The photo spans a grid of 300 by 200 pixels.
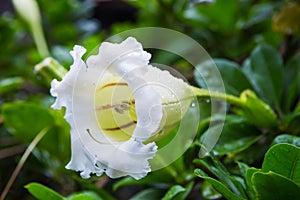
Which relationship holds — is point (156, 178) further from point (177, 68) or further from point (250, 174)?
point (177, 68)

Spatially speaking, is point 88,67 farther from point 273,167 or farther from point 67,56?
point 67,56

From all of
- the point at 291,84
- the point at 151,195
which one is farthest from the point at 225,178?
the point at 291,84

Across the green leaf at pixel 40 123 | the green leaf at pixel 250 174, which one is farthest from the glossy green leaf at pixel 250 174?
the green leaf at pixel 40 123

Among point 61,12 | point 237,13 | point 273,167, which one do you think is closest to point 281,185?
point 273,167

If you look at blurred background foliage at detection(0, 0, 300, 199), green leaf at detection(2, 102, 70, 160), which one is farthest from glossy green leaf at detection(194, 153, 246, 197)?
green leaf at detection(2, 102, 70, 160)

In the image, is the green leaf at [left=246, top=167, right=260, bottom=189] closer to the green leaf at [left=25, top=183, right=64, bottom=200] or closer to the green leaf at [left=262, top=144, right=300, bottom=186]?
the green leaf at [left=262, top=144, right=300, bottom=186]

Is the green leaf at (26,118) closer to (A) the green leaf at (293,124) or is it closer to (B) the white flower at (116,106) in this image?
(B) the white flower at (116,106)

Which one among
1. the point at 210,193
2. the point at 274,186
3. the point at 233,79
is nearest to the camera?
the point at 274,186
